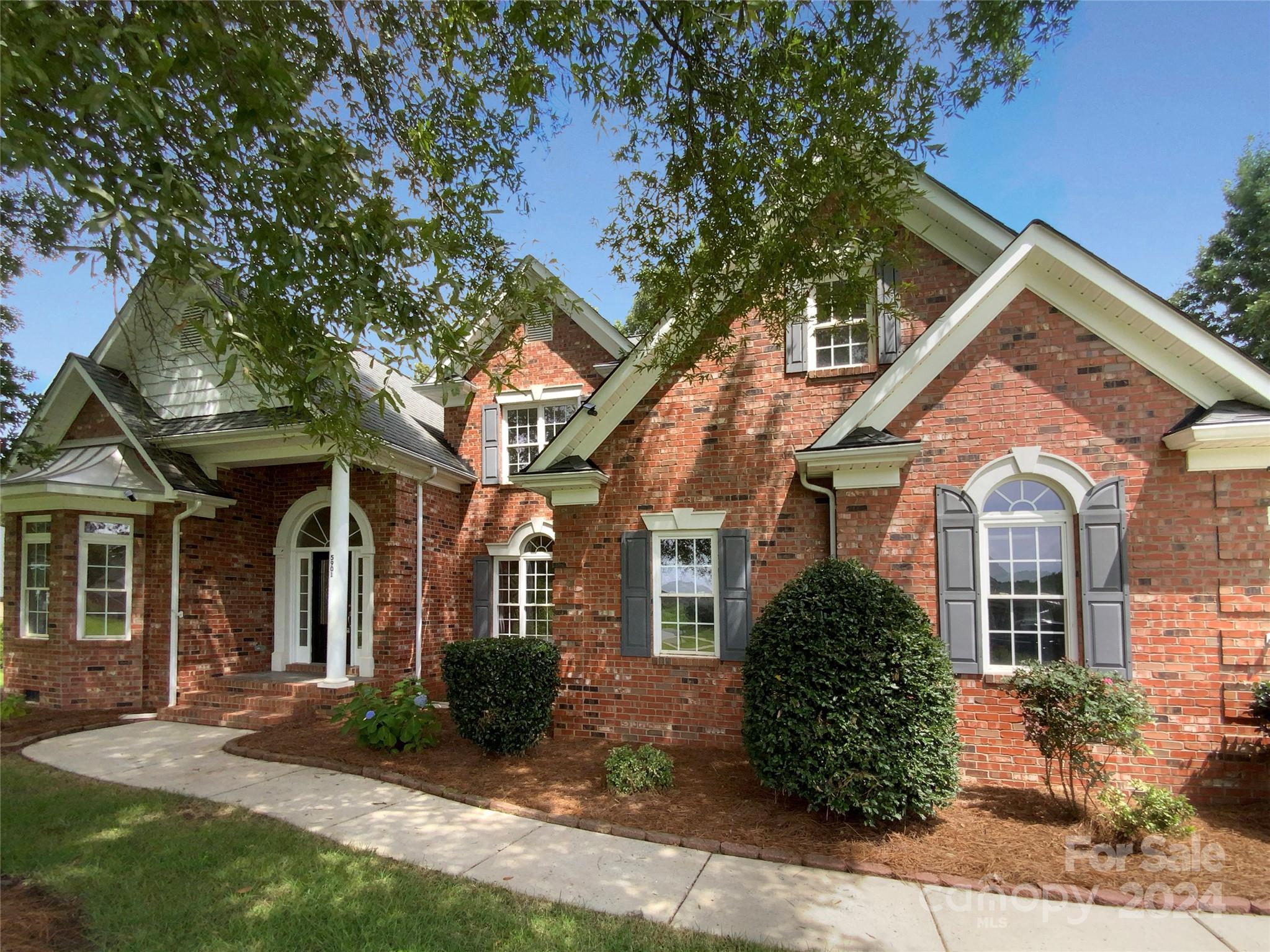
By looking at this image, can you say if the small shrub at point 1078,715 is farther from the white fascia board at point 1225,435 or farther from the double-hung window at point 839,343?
the double-hung window at point 839,343

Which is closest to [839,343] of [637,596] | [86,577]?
[637,596]

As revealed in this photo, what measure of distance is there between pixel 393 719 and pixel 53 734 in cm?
524

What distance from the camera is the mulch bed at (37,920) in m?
3.87

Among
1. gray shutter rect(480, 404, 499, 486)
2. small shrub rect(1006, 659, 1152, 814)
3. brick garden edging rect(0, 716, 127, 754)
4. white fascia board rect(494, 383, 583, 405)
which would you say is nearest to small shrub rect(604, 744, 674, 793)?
small shrub rect(1006, 659, 1152, 814)

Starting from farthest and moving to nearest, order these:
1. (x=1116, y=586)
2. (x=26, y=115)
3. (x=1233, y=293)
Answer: (x=1233, y=293)
(x=1116, y=586)
(x=26, y=115)

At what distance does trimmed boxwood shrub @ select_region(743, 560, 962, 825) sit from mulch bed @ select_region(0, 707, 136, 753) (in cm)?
936

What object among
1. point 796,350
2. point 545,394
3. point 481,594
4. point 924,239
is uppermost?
point 924,239

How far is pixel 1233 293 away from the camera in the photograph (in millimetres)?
20172

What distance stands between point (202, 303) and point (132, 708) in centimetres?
936

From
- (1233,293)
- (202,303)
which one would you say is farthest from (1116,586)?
(1233,293)

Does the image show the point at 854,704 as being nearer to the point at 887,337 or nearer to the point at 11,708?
the point at 887,337

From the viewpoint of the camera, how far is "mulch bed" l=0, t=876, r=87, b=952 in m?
3.87

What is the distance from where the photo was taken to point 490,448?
12.6 m

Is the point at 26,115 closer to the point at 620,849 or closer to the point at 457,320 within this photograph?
the point at 457,320
